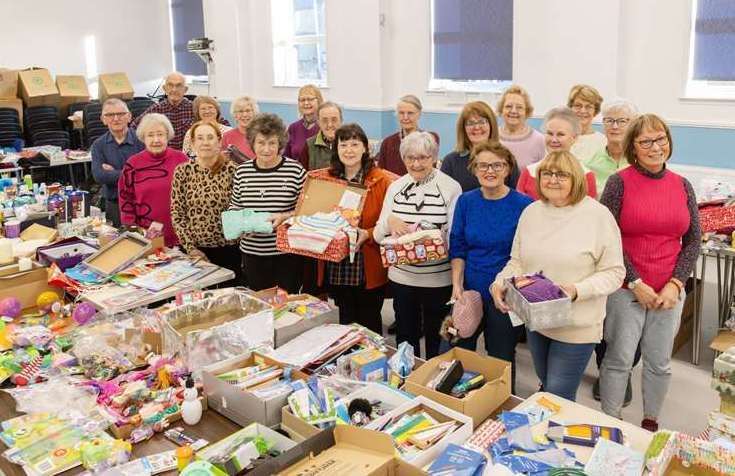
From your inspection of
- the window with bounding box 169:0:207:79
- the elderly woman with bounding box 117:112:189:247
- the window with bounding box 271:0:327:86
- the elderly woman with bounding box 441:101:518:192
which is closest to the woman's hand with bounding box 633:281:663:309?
the elderly woman with bounding box 441:101:518:192

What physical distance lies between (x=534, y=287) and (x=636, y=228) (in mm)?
611

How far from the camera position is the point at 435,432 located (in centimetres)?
193

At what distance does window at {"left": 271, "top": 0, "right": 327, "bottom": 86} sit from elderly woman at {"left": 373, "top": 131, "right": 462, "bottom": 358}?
573cm

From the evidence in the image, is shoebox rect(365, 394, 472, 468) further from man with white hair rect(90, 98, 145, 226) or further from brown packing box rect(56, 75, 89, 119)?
brown packing box rect(56, 75, 89, 119)

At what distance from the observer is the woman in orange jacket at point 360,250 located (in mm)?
3279

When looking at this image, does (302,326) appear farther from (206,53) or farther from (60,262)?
(206,53)

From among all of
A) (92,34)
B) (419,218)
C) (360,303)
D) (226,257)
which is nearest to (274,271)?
(226,257)

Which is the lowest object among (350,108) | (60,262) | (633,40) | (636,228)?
(60,262)

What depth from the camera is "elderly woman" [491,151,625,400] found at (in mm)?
2463

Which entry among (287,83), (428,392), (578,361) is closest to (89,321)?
(428,392)

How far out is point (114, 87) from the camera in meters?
10.9

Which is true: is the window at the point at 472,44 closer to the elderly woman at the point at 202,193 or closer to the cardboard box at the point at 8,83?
the elderly woman at the point at 202,193

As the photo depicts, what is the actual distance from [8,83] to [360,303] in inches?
333

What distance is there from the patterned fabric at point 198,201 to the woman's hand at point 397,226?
99 cm
